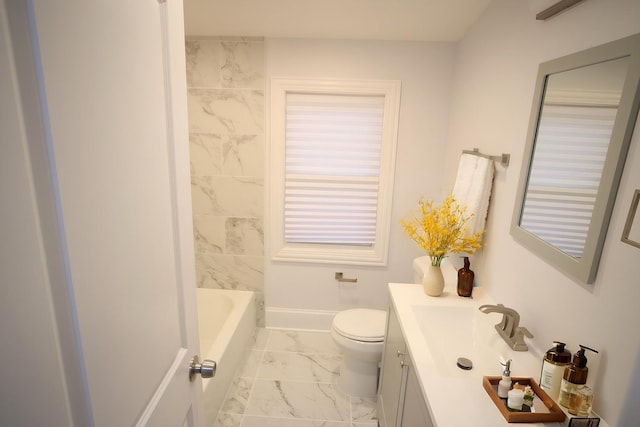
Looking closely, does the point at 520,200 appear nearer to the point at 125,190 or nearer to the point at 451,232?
the point at 451,232

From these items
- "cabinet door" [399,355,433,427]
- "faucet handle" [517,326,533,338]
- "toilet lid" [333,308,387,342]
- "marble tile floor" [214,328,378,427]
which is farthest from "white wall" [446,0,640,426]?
"marble tile floor" [214,328,378,427]

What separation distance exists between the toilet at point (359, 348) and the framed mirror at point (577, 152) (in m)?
1.13

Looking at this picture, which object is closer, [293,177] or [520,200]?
[520,200]

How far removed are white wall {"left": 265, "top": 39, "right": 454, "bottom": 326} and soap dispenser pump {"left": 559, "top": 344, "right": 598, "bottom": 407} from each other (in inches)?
72.5

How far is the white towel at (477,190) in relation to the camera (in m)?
1.70

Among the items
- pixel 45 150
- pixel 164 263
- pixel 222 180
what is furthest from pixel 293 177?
pixel 45 150

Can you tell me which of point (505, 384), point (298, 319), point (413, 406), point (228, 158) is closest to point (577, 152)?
point (505, 384)

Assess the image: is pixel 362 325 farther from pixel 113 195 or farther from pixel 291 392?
pixel 113 195

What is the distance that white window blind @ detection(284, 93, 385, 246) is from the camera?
8.70ft

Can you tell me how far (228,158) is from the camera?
2.73 meters

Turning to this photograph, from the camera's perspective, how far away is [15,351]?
0.43 metres

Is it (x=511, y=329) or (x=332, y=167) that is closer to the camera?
(x=511, y=329)

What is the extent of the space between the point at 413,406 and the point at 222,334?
144cm

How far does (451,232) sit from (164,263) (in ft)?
4.59
